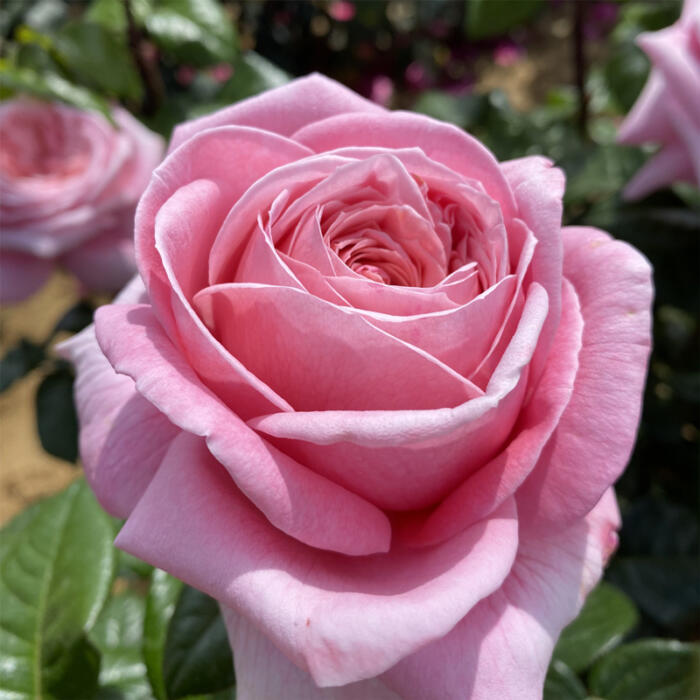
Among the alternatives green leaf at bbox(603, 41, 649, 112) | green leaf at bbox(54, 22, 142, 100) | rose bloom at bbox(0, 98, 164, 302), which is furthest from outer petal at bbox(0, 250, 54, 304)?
green leaf at bbox(603, 41, 649, 112)

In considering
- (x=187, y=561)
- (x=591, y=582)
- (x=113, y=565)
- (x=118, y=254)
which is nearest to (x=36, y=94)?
(x=118, y=254)

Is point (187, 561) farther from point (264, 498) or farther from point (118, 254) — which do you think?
point (118, 254)

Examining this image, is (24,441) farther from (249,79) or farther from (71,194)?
(249,79)

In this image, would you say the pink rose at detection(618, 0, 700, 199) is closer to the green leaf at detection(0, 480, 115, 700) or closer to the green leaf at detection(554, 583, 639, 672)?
the green leaf at detection(554, 583, 639, 672)

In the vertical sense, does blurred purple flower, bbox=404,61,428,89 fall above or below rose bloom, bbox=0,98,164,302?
below

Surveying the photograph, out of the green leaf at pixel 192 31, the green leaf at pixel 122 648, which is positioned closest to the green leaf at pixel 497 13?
the green leaf at pixel 192 31

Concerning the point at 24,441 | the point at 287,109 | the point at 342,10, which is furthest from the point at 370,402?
the point at 342,10

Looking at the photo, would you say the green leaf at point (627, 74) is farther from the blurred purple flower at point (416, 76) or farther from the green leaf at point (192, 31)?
the blurred purple flower at point (416, 76)
